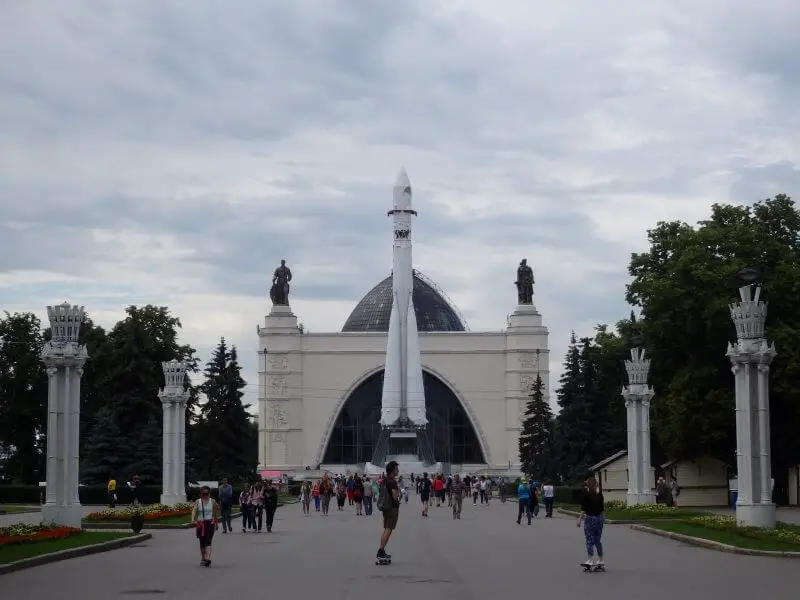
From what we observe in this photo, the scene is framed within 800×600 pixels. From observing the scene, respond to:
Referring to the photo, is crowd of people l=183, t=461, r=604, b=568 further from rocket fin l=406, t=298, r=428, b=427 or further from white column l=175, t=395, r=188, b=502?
rocket fin l=406, t=298, r=428, b=427

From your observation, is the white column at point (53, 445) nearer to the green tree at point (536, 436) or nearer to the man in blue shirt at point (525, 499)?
the man in blue shirt at point (525, 499)

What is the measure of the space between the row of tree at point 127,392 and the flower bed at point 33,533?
36459 millimetres

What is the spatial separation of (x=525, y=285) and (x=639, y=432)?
2888 inches

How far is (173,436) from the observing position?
4488 cm

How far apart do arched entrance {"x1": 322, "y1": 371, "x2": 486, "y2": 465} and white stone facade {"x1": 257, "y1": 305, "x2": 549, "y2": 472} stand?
1431mm

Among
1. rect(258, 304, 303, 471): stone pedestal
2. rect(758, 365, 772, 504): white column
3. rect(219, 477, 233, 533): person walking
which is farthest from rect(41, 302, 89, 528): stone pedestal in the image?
rect(258, 304, 303, 471): stone pedestal

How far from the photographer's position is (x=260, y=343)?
113312 mm

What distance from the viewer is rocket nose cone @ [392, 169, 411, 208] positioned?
328ft

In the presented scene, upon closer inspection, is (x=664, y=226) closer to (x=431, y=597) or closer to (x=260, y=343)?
(x=431, y=597)

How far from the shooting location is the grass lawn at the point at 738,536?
75.8 ft

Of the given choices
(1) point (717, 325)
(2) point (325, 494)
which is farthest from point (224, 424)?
(1) point (717, 325)

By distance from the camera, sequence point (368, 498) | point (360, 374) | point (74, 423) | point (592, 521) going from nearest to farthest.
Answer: point (592, 521) < point (74, 423) < point (368, 498) < point (360, 374)

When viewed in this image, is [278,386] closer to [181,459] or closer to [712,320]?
[181,459]

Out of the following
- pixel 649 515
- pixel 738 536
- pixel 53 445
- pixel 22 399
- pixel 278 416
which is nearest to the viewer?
pixel 738 536
